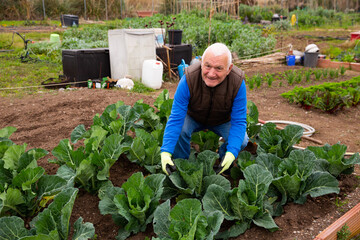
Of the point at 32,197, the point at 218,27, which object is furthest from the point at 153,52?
the point at 32,197

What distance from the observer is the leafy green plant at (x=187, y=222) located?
193 centimetres

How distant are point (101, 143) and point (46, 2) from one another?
19.8 meters

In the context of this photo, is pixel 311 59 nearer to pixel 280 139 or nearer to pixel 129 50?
pixel 129 50

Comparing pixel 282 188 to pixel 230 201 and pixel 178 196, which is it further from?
pixel 178 196

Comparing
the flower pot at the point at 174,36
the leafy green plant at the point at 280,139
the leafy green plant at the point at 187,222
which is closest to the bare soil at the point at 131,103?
the leafy green plant at the point at 187,222

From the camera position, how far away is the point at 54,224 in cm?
200

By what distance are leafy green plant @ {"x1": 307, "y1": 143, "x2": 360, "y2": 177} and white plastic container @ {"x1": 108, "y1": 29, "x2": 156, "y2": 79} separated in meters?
4.91

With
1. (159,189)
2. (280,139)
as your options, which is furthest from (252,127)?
(159,189)

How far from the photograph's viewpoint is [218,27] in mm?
10758

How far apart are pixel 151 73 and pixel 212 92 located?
4309 mm

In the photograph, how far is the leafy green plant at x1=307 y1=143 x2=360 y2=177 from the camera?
2.70m

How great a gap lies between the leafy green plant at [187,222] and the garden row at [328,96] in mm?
3738

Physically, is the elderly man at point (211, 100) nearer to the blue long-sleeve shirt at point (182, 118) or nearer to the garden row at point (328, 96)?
the blue long-sleeve shirt at point (182, 118)

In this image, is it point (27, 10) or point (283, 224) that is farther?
point (27, 10)
